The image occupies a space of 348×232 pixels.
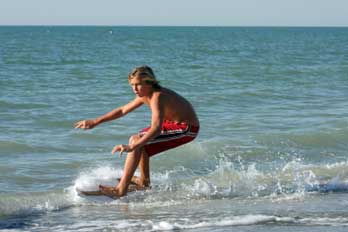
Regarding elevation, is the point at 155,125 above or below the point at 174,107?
below

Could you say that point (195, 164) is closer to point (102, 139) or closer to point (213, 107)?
point (102, 139)

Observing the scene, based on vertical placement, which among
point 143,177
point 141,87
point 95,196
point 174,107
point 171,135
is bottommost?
point 95,196

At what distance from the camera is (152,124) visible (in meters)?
7.07

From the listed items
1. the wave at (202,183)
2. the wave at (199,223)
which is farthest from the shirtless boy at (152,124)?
the wave at (199,223)

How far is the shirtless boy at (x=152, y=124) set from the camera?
279 inches

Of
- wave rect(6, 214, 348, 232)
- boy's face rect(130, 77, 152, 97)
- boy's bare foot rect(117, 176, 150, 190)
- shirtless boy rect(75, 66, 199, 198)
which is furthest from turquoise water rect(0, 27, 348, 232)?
boy's face rect(130, 77, 152, 97)

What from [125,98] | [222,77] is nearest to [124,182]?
[125,98]

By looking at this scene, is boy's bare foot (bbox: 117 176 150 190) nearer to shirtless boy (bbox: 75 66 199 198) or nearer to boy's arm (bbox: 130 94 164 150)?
shirtless boy (bbox: 75 66 199 198)

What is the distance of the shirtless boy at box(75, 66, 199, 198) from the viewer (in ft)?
23.2

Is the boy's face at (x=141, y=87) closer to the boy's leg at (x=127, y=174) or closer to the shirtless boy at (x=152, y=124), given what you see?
the shirtless boy at (x=152, y=124)

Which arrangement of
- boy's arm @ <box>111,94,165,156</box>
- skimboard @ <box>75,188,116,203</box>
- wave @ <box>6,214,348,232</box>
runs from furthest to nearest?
skimboard @ <box>75,188,116,203</box>
boy's arm @ <box>111,94,165,156</box>
wave @ <box>6,214,348,232</box>

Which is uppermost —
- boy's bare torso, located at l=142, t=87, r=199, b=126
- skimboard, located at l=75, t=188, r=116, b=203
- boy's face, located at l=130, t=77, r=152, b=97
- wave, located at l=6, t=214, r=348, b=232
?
boy's face, located at l=130, t=77, r=152, b=97

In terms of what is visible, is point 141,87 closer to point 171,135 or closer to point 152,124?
point 152,124

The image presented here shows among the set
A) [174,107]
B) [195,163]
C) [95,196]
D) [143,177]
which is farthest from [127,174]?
[195,163]
